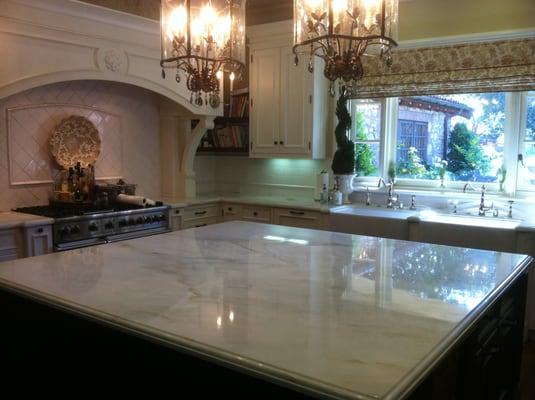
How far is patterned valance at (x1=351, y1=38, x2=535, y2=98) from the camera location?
3.92 m

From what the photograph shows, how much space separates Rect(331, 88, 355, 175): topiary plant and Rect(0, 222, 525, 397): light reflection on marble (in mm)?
2043

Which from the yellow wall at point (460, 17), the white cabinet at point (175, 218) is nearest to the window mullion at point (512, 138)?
the yellow wall at point (460, 17)

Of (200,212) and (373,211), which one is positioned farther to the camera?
(200,212)

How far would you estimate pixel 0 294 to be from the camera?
2021 mm

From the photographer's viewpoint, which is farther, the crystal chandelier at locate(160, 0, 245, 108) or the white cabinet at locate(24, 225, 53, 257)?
the white cabinet at locate(24, 225, 53, 257)

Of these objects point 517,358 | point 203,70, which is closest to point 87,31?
point 203,70

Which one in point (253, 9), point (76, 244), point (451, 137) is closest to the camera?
point (76, 244)

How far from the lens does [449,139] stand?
452 cm

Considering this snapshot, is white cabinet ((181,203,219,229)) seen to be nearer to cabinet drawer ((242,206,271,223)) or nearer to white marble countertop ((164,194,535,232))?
white marble countertop ((164,194,535,232))

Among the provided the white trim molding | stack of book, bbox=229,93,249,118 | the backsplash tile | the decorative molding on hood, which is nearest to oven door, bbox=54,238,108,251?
the decorative molding on hood

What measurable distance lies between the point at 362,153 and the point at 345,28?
304 centimetres

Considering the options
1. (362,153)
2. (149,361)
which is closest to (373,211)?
(362,153)

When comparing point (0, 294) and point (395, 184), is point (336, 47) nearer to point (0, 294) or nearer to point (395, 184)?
point (0, 294)

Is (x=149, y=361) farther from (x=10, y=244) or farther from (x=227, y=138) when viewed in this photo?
(x=227, y=138)
